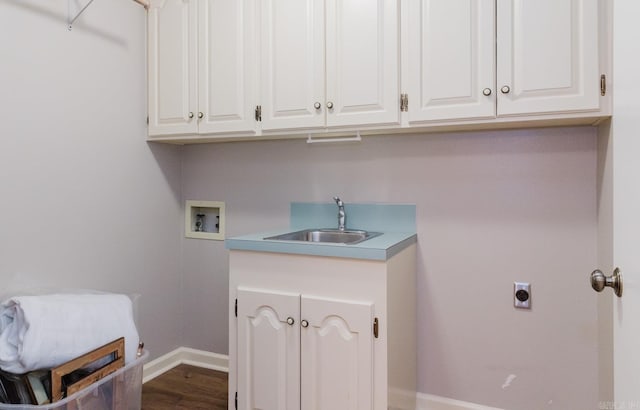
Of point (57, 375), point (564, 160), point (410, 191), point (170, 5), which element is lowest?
point (57, 375)

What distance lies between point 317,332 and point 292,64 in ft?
3.83

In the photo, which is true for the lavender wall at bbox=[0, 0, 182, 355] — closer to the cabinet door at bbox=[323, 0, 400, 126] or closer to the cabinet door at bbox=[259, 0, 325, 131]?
the cabinet door at bbox=[259, 0, 325, 131]

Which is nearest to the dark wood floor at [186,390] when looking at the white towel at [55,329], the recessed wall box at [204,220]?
the white towel at [55,329]

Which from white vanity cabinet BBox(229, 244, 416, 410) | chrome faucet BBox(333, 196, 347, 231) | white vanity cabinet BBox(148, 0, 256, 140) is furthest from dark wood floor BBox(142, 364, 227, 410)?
white vanity cabinet BBox(148, 0, 256, 140)

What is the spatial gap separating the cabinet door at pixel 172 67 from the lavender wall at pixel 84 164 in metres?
0.07

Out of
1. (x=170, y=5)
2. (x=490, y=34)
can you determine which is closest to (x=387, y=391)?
(x=490, y=34)

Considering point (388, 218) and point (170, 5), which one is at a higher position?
point (170, 5)

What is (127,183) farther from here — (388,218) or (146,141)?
(388,218)

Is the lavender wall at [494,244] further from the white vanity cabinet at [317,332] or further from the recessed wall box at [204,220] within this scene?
the recessed wall box at [204,220]

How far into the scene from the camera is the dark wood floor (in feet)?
6.43

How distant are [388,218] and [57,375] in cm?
147

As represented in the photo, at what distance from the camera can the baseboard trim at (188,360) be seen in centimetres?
228

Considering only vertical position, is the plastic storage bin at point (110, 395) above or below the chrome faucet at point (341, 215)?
below

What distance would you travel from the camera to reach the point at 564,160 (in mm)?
1690
